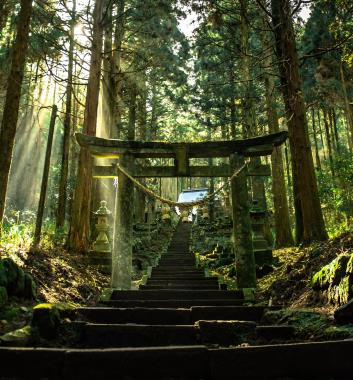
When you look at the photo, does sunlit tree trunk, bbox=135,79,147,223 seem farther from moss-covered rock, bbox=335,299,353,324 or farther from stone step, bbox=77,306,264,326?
moss-covered rock, bbox=335,299,353,324

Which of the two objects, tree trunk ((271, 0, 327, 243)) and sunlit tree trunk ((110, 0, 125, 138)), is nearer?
tree trunk ((271, 0, 327, 243))

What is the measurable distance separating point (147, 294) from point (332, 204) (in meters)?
10.1

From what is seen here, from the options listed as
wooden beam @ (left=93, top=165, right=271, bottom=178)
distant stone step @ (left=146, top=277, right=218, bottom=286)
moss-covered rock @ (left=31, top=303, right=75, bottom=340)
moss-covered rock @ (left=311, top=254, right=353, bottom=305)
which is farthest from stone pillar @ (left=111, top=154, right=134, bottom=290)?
moss-covered rock @ (left=311, top=254, right=353, bottom=305)

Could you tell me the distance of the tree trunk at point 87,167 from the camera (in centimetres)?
952

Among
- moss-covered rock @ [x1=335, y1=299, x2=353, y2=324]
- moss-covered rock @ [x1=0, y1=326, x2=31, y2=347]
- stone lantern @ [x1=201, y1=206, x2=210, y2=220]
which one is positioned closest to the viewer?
moss-covered rock @ [x1=0, y1=326, x2=31, y2=347]

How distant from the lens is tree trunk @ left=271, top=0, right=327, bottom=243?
25.8ft

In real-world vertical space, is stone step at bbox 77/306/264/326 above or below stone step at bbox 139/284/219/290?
below

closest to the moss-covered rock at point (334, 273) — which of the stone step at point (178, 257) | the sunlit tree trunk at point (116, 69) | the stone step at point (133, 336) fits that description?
the stone step at point (133, 336)

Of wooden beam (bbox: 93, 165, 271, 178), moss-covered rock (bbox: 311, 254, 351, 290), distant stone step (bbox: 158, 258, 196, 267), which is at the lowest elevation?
moss-covered rock (bbox: 311, 254, 351, 290)

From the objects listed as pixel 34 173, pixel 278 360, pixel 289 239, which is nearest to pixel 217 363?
pixel 278 360

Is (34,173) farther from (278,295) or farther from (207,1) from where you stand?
(278,295)

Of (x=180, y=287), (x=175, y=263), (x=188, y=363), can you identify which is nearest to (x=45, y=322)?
(x=188, y=363)

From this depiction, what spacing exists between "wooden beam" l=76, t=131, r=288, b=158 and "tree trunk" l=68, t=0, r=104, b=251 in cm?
262

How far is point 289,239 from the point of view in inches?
449
